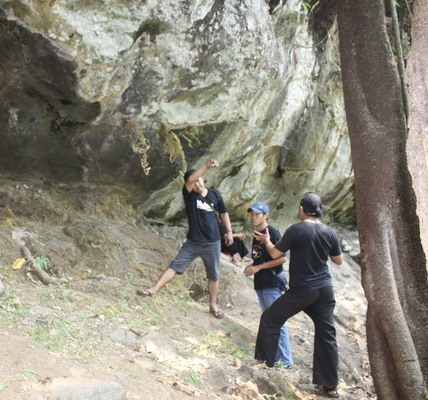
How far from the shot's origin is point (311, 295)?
18.1 feet

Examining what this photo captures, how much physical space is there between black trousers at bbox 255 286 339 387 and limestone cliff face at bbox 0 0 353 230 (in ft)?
10.7

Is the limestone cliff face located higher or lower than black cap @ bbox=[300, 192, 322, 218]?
higher

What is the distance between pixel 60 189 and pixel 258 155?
11.5 feet

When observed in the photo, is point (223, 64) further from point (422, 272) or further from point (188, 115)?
point (422, 272)

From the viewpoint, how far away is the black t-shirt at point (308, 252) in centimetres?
553

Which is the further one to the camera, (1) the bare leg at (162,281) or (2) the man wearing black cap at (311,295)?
(1) the bare leg at (162,281)

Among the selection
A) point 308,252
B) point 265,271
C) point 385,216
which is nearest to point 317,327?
point 308,252

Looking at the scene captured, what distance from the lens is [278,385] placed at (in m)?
5.07

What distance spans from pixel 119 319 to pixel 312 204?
2256 mm

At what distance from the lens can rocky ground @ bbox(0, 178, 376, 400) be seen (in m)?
4.05

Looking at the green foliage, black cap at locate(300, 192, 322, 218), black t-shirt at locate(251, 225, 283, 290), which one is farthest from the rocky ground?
the green foliage

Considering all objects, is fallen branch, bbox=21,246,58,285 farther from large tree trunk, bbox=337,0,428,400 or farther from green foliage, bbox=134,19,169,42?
large tree trunk, bbox=337,0,428,400

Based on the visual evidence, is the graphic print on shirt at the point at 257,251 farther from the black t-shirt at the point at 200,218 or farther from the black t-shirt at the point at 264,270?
the black t-shirt at the point at 200,218

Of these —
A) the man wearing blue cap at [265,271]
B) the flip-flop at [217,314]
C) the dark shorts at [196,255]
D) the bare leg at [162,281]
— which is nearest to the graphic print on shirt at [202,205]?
the dark shorts at [196,255]
